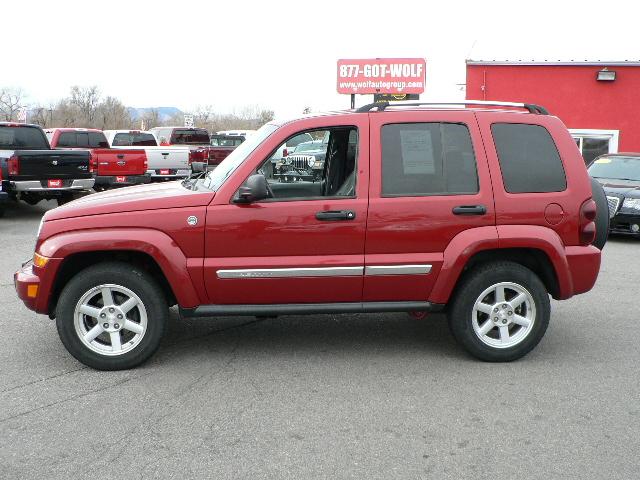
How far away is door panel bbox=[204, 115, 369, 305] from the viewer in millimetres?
4855

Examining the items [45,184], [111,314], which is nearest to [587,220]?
[111,314]

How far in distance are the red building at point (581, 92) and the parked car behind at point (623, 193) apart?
8.45 m

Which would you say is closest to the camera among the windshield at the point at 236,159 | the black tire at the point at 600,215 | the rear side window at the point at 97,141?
the windshield at the point at 236,159

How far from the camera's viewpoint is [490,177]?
505cm

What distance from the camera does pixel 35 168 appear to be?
13.5m

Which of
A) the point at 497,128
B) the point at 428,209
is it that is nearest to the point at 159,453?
the point at 428,209

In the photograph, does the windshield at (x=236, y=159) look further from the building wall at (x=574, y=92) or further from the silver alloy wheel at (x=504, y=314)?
the building wall at (x=574, y=92)

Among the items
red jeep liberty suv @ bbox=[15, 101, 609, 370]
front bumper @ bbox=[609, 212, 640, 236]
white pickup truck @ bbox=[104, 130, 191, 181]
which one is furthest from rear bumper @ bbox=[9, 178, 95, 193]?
front bumper @ bbox=[609, 212, 640, 236]

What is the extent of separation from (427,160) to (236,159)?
1453mm

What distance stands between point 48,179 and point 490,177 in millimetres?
10955

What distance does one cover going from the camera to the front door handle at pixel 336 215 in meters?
4.88

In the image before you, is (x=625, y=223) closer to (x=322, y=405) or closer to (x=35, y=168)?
(x=322, y=405)

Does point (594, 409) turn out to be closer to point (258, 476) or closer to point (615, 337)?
point (615, 337)

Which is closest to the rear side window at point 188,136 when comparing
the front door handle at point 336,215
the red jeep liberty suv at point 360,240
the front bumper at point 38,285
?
the red jeep liberty suv at point 360,240
